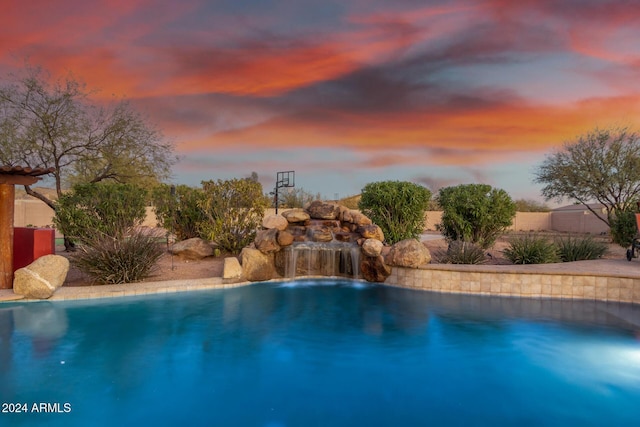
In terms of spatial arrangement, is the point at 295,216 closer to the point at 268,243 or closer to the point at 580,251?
the point at 268,243

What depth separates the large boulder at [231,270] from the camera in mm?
8537

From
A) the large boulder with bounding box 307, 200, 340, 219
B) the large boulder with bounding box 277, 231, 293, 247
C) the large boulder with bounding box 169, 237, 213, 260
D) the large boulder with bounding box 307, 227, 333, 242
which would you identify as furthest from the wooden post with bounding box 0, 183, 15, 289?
the large boulder with bounding box 307, 200, 340, 219

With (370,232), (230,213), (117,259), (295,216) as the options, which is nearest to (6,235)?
(117,259)

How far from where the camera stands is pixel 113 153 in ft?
47.2

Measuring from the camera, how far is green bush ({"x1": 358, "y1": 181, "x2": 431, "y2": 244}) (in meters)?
11.2

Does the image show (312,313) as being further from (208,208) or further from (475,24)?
(475,24)

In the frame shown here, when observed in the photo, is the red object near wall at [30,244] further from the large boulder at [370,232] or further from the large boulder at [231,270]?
the large boulder at [370,232]

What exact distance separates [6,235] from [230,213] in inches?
205

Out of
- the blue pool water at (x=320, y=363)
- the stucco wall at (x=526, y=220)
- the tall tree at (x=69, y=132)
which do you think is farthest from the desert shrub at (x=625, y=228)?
the tall tree at (x=69, y=132)

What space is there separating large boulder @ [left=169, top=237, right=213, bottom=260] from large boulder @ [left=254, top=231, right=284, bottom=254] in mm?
2204

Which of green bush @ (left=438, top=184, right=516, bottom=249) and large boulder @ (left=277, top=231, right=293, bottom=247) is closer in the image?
large boulder @ (left=277, top=231, right=293, bottom=247)

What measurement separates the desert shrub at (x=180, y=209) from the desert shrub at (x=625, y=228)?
12442mm

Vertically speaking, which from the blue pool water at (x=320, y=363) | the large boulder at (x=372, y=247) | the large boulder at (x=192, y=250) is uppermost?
the large boulder at (x=372, y=247)

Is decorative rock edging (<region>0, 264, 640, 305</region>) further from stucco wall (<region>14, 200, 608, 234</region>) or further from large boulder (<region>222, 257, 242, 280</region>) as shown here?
stucco wall (<region>14, 200, 608, 234</region>)
